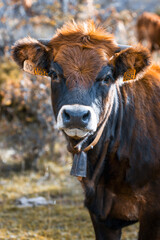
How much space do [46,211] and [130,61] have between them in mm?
3278

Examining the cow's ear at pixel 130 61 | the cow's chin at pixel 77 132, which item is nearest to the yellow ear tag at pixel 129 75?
the cow's ear at pixel 130 61

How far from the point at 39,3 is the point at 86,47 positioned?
1065 cm

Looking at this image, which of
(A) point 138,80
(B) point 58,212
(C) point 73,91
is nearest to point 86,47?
(C) point 73,91

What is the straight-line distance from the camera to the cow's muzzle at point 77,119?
9.12ft

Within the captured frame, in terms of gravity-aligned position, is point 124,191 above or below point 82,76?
below

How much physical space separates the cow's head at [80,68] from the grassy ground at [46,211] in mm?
2217

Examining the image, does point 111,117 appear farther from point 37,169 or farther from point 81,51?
point 37,169

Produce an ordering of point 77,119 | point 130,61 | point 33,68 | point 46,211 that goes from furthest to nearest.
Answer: point 46,211 → point 33,68 → point 130,61 → point 77,119

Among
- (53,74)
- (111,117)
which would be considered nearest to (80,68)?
(53,74)

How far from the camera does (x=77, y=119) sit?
2.78 m

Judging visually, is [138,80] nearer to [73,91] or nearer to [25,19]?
[73,91]

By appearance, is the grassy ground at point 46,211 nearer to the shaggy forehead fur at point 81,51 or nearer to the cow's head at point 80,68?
the cow's head at point 80,68

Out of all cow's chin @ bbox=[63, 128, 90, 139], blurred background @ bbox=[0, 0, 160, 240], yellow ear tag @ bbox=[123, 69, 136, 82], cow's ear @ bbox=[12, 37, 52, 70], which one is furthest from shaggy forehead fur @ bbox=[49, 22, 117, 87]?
blurred background @ bbox=[0, 0, 160, 240]

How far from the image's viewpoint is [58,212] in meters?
5.77
